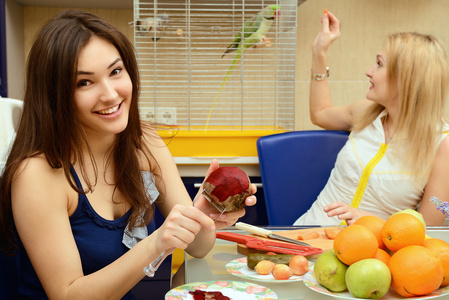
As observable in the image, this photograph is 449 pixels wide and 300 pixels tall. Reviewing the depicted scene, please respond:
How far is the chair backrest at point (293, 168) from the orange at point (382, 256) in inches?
40.8

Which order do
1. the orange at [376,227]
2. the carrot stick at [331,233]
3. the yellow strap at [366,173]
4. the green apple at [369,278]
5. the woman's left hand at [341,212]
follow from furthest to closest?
1. the yellow strap at [366,173]
2. the woman's left hand at [341,212]
3. the carrot stick at [331,233]
4. the orange at [376,227]
5. the green apple at [369,278]

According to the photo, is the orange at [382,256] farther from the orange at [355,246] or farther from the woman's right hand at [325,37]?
the woman's right hand at [325,37]

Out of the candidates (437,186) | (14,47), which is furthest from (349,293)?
(14,47)

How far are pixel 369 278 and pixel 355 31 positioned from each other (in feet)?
7.13

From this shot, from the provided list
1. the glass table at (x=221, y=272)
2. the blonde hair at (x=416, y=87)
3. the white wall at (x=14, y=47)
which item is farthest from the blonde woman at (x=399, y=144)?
the white wall at (x=14, y=47)

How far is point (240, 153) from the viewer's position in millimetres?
2090

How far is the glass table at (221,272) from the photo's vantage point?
2.73 feet

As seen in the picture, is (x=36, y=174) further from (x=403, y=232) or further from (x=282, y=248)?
(x=403, y=232)

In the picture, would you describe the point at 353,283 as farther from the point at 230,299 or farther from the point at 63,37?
the point at 63,37

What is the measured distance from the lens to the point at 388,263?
0.80 m

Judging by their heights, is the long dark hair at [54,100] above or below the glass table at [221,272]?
above

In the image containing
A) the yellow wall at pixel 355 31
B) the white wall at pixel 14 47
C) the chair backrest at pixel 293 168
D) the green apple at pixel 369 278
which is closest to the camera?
the green apple at pixel 369 278

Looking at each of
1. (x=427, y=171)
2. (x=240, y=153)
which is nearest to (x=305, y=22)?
(x=240, y=153)

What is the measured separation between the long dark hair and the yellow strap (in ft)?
3.14
